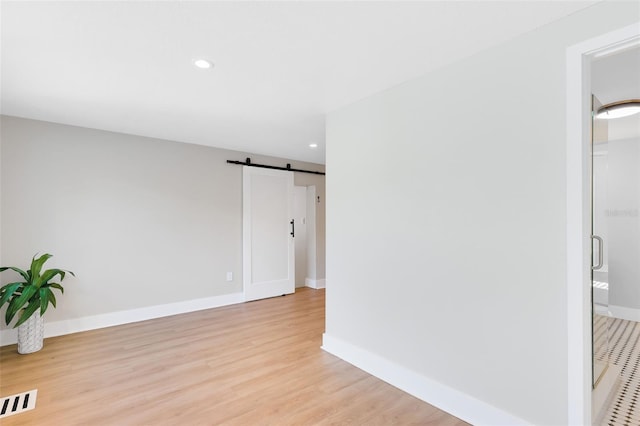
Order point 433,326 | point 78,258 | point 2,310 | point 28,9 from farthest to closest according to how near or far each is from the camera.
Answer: point 78,258
point 2,310
point 433,326
point 28,9

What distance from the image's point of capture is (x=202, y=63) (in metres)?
2.07

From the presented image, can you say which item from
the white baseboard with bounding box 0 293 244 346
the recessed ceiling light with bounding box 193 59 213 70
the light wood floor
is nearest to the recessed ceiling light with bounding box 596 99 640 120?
the light wood floor

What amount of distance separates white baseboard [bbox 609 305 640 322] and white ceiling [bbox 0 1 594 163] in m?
4.35

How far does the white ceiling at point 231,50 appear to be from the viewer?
1.55 m

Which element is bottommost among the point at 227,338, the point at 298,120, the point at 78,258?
the point at 227,338

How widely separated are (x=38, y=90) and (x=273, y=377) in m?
3.05

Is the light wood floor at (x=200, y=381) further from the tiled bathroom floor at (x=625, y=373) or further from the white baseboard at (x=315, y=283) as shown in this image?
the white baseboard at (x=315, y=283)

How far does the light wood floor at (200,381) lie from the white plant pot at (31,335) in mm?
74

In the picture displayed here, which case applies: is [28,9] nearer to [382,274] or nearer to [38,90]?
[38,90]

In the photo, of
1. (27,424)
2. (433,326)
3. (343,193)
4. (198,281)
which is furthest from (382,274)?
(198,281)

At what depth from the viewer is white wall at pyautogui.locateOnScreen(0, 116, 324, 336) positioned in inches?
127

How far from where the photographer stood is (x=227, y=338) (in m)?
3.26

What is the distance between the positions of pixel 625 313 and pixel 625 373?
80.9 inches

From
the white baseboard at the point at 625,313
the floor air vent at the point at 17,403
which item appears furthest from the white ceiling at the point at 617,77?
the floor air vent at the point at 17,403
